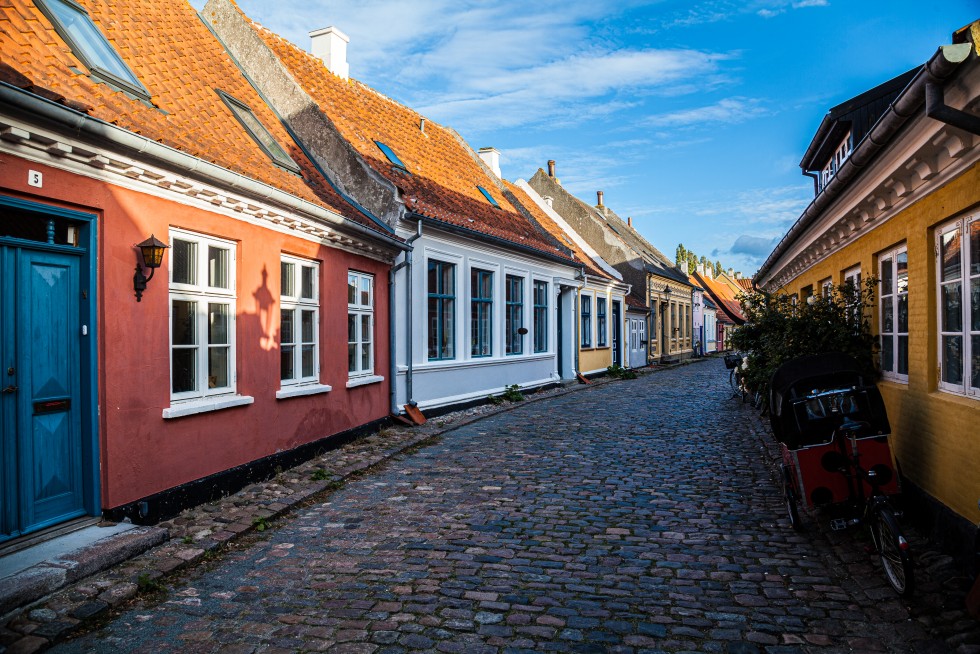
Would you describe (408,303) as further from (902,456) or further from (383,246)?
(902,456)

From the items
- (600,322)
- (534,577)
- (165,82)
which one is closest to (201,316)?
(165,82)

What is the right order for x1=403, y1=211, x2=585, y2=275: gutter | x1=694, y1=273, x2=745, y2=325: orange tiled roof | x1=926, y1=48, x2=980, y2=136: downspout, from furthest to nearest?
x1=694, y1=273, x2=745, y2=325: orange tiled roof, x1=403, y1=211, x2=585, y2=275: gutter, x1=926, y1=48, x2=980, y2=136: downspout

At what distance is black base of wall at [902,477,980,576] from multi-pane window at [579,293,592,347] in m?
16.8

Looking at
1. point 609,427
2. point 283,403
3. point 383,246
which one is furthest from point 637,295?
point 283,403

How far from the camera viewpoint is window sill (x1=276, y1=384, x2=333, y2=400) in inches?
321

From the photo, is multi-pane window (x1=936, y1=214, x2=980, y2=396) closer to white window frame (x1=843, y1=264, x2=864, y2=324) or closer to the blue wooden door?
white window frame (x1=843, y1=264, x2=864, y2=324)

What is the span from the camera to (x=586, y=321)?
76.9ft

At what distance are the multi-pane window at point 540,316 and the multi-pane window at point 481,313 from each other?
3.01m

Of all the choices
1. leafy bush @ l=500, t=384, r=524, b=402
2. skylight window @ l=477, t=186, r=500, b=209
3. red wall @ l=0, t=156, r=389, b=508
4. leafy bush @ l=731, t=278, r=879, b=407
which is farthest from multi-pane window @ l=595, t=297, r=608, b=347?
red wall @ l=0, t=156, r=389, b=508

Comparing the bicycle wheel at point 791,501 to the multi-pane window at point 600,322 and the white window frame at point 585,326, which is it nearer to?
the white window frame at point 585,326

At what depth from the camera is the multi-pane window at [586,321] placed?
905 inches

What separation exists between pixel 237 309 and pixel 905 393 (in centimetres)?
666

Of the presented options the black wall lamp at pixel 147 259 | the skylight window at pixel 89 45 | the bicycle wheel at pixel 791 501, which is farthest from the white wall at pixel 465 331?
the bicycle wheel at pixel 791 501

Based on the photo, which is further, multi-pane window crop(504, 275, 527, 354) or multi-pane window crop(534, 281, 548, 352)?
multi-pane window crop(534, 281, 548, 352)
